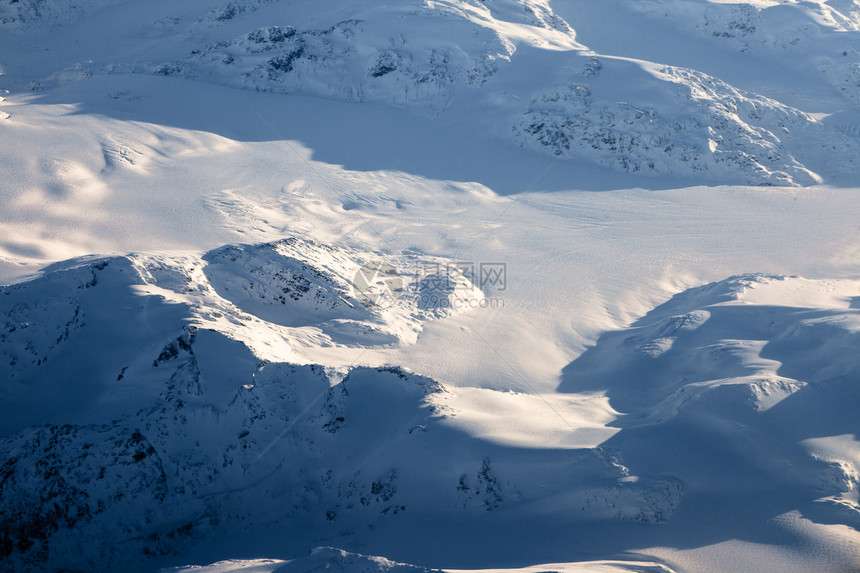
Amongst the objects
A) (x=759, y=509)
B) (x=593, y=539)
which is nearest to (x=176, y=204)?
(x=593, y=539)

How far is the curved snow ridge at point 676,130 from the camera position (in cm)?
2386

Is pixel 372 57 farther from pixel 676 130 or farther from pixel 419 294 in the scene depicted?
pixel 419 294

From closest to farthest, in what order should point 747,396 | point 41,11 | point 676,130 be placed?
point 747,396
point 676,130
point 41,11

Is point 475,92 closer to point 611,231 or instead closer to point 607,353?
point 611,231

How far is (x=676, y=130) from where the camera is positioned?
24328mm

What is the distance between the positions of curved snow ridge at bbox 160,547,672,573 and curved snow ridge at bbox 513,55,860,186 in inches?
763

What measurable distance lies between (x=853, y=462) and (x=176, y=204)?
1710 centimetres

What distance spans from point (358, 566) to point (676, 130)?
2262cm

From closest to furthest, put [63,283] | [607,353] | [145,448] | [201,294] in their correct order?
[145,448] < [63,283] < [201,294] < [607,353]

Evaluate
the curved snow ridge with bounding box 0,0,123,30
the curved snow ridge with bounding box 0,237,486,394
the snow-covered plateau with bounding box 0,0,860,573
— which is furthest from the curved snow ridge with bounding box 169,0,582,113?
the curved snow ridge with bounding box 0,237,486,394

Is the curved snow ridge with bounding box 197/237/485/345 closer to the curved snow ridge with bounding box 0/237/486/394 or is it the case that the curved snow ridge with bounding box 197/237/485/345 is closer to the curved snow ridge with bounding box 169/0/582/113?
the curved snow ridge with bounding box 0/237/486/394

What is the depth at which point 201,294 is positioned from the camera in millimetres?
11164

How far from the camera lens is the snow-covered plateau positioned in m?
8.05

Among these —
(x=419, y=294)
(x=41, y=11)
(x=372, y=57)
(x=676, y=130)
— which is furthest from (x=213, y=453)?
(x=41, y=11)
